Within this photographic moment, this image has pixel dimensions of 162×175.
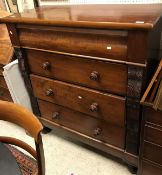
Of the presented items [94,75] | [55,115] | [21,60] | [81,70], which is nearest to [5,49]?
[21,60]

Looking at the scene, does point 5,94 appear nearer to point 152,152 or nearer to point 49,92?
point 49,92

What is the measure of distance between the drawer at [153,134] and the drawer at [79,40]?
1.25ft

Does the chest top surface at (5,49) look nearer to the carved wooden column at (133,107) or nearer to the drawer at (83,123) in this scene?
the drawer at (83,123)

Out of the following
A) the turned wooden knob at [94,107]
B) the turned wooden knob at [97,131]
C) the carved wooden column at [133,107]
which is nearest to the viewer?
the carved wooden column at [133,107]

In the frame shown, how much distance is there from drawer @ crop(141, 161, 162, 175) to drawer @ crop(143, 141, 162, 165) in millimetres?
43

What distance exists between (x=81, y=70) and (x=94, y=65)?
10 centimetres

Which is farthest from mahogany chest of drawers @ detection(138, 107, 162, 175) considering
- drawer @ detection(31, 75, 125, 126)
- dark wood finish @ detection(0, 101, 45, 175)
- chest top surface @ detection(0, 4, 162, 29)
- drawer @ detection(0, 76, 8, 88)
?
drawer @ detection(0, 76, 8, 88)

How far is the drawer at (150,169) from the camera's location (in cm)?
117

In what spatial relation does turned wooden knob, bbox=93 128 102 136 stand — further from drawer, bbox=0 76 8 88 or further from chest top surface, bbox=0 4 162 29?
drawer, bbox=0 76 8 88

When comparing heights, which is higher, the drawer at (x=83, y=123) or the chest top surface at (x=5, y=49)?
the chest top surface at (x=5, y=49)

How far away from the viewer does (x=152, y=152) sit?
114 centimetres

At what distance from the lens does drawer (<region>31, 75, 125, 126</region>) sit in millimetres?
1196

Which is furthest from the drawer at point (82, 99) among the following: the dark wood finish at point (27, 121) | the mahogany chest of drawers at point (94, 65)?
the dark wood finish at point (27, 121)

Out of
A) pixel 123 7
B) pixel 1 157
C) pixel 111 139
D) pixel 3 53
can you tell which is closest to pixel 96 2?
pixel 123 7
